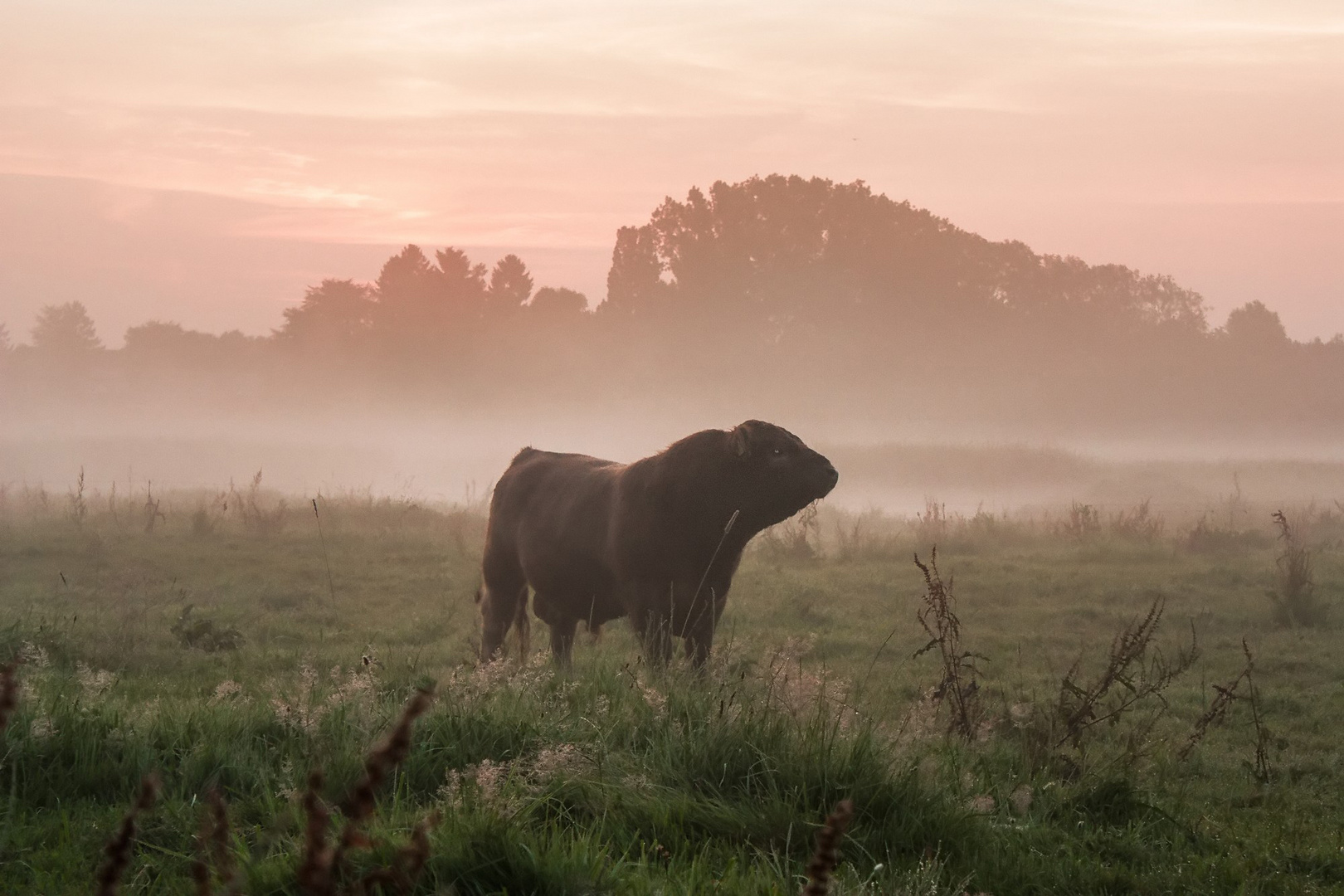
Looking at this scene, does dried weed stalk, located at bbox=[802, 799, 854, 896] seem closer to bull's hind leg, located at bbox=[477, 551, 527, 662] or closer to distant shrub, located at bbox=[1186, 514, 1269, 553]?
bull's hind leg, located at bbox=[477, 551, 527, 662]

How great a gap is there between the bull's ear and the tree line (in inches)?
1931

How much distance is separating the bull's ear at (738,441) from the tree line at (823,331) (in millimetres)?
49036

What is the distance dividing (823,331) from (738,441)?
165 feet

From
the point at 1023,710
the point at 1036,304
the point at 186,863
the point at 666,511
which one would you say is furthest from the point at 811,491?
the point at 1036,304

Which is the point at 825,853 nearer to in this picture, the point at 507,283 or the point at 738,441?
the point at 738,441

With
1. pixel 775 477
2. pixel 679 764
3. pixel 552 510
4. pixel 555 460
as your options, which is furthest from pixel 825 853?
pixel 555 460

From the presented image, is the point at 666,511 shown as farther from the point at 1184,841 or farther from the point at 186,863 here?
the point at 186,863

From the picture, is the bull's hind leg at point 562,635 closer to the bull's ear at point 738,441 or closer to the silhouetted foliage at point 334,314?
the bull's ear at point 738,441

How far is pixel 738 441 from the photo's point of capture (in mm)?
7773

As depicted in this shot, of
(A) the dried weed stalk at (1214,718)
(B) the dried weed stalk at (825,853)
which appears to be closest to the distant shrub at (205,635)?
(A) the dried weed stalk at (1214,718)

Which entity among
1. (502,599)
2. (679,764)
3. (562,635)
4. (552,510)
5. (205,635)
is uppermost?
(552,510)

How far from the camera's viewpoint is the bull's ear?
7770 mm

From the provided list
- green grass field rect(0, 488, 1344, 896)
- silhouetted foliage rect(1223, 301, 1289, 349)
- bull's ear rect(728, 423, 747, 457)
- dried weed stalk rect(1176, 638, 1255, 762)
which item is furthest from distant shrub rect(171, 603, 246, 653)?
silhouetted foliage rect(1223, 301, 1289, 349)

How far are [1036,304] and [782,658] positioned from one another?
57.6m
